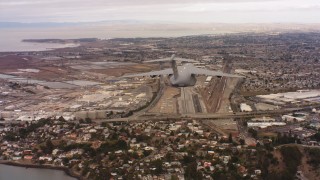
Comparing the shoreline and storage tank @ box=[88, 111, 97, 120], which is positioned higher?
storage tank @ box=[88, 111, 97, 120]

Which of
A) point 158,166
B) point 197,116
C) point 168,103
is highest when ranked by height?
point 168,103

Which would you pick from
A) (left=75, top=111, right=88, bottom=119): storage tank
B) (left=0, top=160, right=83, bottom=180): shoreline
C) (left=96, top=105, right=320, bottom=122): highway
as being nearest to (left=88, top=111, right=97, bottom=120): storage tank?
(left=75, top=111, right=88, bottom=119): storage tank

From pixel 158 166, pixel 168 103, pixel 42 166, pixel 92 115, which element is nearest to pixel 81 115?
pixel 92 115

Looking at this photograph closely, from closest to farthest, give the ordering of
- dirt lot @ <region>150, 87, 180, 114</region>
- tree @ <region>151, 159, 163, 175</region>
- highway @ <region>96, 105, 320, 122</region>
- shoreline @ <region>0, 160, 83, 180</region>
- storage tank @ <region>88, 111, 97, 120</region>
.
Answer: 1. tree @ <region>151, 159, 163, 175</region>
2. shoreline @ <region>0, 160, 83, 180</region>
3. highway @ <region>96, 105, 320, 122</region>
4. storage tank @ <region>88, 111, 97, 120</region>
5. dirt lot @ <region>150, 87, 180, 114</region>

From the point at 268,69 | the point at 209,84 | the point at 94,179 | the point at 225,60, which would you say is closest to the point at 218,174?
the point at 94,179

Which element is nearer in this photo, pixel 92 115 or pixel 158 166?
pixel 158 166

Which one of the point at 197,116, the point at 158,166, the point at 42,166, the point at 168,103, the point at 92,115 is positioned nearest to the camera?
the point at 158,166

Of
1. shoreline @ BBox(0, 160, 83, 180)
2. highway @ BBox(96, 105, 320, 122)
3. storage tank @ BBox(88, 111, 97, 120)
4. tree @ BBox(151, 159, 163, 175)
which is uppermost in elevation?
storage tank @ BBox(88, 111, 97, 120)

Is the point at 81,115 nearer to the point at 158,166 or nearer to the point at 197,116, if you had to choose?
the point at 197,116

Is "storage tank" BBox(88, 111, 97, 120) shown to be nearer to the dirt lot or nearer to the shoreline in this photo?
the dirt lot

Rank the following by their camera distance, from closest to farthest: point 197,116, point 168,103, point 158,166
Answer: point 158,166, point 197,116, point 168,103

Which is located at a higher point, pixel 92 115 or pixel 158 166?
pixel 92 115
